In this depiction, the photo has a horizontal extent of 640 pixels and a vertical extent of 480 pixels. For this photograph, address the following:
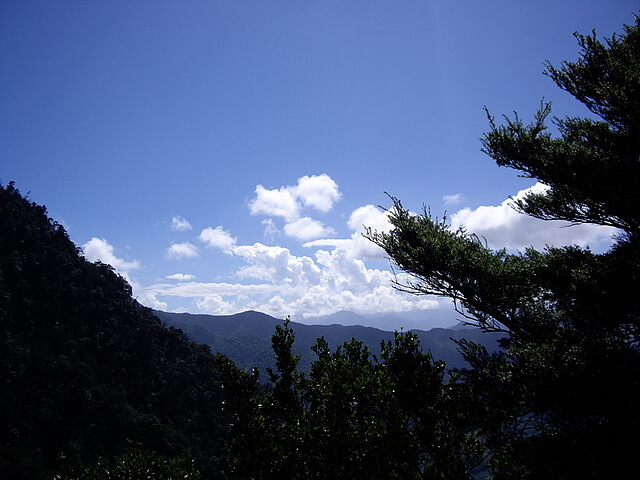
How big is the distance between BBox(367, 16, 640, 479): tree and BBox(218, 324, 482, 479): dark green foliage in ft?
3.42

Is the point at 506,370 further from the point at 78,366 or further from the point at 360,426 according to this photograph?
the point at 78,366

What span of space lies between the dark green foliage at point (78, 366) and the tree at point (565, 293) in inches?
2730

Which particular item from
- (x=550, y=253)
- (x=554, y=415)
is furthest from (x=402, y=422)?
(x=550, y=253)

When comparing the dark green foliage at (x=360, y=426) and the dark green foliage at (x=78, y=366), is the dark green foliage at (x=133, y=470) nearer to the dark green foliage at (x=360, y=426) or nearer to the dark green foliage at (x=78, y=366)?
the dark green foliage at (x=360, y=426)

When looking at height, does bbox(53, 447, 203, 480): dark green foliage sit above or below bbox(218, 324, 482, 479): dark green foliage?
below

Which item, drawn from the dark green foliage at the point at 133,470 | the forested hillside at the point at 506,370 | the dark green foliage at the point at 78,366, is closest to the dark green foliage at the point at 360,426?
the forested hillside at the point at 506,370

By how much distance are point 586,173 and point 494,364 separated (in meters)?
5.82

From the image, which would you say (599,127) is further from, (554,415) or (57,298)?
(57,298)

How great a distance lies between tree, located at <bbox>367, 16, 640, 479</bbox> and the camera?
645cm

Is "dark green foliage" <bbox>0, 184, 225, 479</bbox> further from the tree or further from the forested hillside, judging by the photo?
the tree

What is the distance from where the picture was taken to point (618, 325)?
7.82 metres

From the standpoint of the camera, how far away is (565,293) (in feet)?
30.2

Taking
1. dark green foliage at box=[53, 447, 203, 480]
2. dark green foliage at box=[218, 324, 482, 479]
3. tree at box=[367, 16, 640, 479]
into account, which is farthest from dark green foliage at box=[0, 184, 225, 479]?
tree at box=[367, 16, 640, 479]

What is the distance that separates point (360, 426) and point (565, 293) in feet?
25.0
